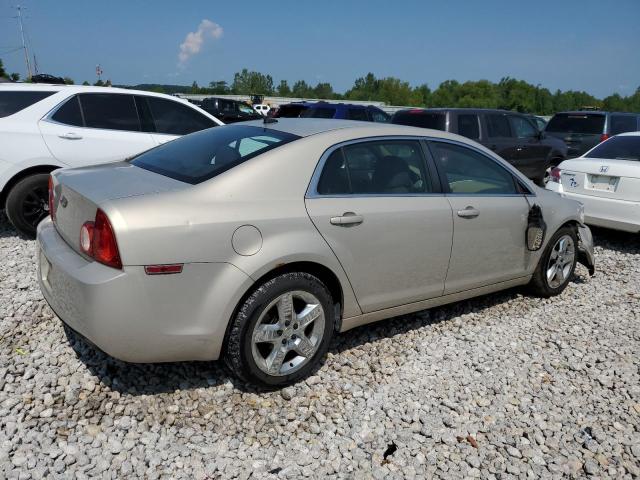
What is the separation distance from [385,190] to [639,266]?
4.13 meters

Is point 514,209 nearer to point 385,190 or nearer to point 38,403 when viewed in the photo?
point 385,190

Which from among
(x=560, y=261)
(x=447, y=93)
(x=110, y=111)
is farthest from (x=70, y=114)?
(x=447, y=93)

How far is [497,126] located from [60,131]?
287 inches

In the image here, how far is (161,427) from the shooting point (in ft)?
9.07

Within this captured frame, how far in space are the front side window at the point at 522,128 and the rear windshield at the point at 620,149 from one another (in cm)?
295

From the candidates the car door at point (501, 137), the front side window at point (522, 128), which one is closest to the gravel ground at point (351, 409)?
the car door at point (501, 137)

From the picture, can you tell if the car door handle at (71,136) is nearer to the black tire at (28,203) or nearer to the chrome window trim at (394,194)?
the black tire at (28,203)

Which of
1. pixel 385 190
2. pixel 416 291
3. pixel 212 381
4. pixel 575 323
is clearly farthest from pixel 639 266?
pixel 212 381

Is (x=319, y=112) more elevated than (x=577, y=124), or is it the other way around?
(x=319, y=112)

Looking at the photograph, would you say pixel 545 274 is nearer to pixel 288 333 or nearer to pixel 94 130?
pixel 288 333

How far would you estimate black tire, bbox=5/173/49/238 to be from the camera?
5441 mm

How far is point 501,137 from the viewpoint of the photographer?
31.7 feet

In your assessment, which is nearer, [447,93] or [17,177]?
[17,177]

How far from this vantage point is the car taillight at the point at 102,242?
2484 millimetres
